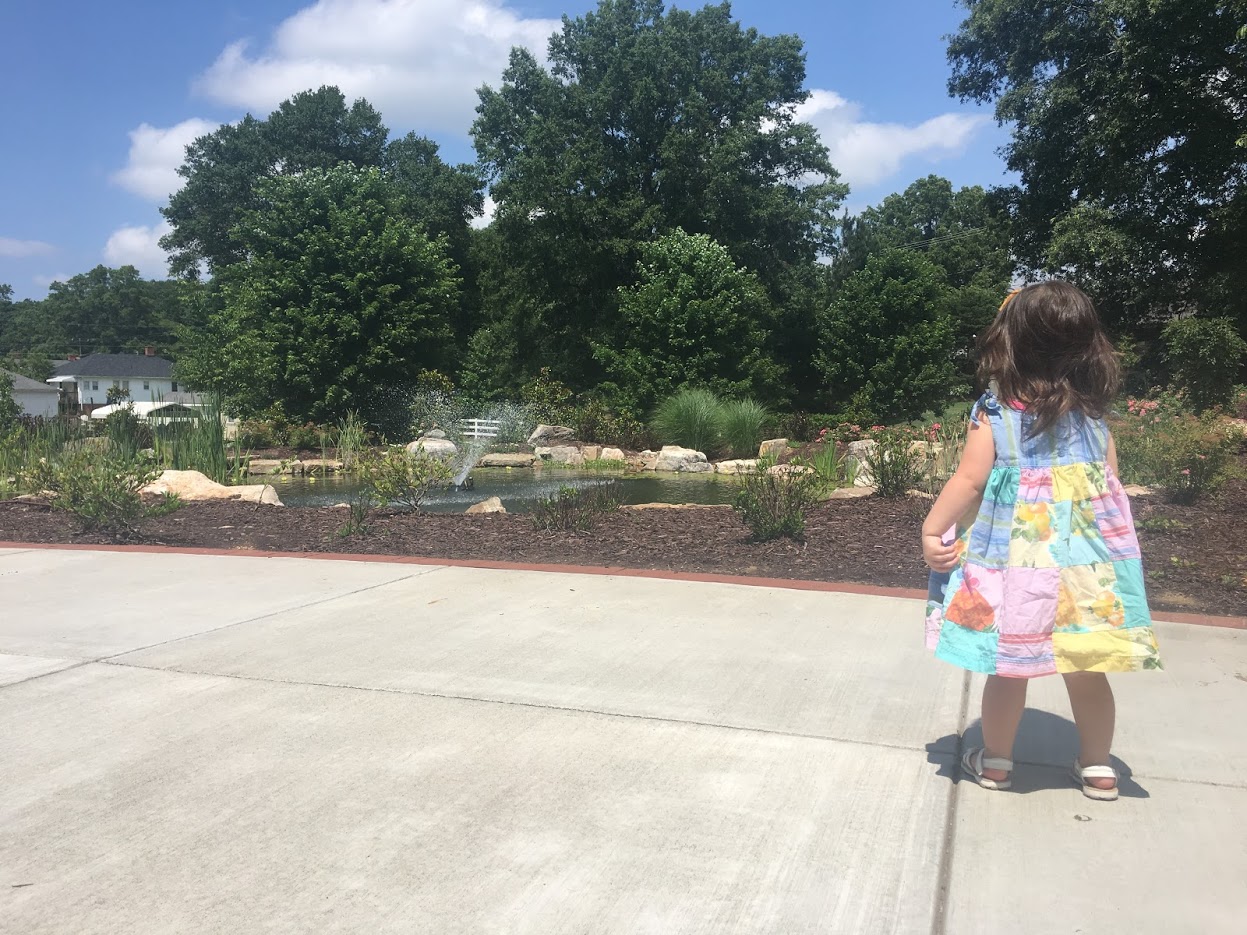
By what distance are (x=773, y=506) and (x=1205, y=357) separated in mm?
11160

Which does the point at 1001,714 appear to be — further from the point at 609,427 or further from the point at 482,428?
the point at 482,428

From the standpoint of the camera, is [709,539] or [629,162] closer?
[709,539]

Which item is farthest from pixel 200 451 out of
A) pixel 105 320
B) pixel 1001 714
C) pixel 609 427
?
pixel 105 320

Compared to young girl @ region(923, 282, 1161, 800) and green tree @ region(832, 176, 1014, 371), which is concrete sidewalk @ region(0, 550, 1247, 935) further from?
green tree @ region(832, 176, 1014, 371)

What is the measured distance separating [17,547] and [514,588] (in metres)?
4.86

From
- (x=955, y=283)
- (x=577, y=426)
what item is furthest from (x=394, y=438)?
(x=955, y=283)

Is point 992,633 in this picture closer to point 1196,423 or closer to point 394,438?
point 1196,423

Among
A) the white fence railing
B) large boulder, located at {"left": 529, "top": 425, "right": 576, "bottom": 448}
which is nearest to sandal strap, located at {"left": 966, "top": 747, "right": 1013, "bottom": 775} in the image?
large boulder, located at {"left": 529, "top": 425, "right": 576, "bottom": 448}

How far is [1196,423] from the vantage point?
340 inches

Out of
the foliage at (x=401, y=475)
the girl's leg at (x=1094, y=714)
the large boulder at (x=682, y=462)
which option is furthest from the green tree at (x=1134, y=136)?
the girl's leg at (x=1094, y=714)

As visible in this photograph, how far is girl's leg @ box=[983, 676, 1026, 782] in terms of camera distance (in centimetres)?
291

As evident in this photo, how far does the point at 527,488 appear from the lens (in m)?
14.7

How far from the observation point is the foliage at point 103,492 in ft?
26.6

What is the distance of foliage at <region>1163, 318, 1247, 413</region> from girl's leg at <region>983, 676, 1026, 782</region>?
494 inches
